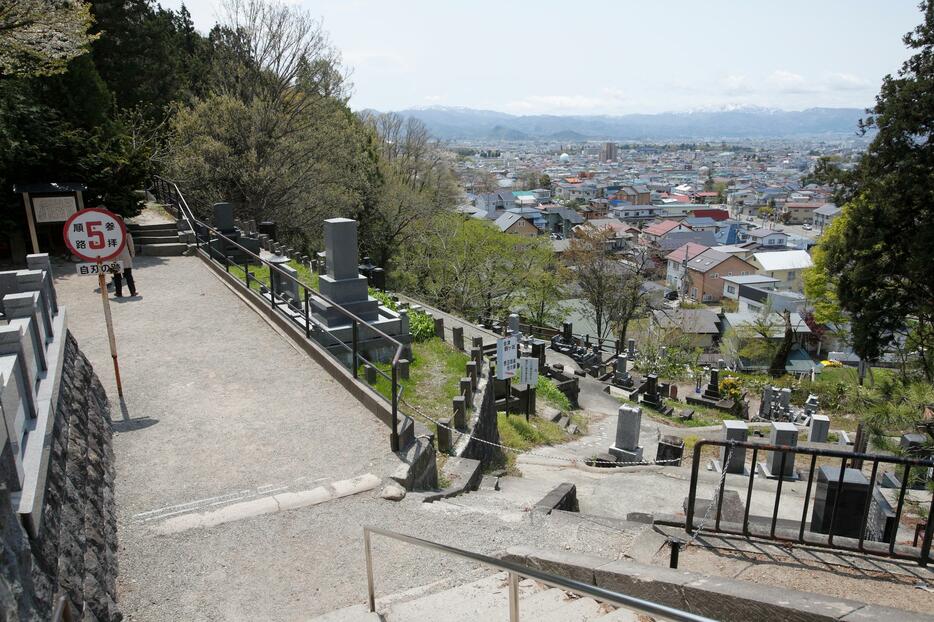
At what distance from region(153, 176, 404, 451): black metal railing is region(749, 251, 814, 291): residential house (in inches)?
2399

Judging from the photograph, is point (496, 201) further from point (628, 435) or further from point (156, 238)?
point (628, 435)

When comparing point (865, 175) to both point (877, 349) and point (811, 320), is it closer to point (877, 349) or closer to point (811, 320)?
point (877, 349)

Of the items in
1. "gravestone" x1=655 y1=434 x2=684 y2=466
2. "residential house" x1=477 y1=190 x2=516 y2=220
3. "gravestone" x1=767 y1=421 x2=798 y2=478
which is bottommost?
"residential house" x1=477 y1=190 x2=516 y2=220

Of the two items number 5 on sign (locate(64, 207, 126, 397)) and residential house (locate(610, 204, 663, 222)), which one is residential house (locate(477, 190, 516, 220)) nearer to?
residential house (locate(610, 204, 663, 222))

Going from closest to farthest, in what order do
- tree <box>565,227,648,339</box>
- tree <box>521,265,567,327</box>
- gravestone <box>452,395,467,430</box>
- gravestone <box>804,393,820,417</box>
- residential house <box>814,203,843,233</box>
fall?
1. gravestone <box>452,395,467,430</box>
2. gravestone <box>804,393,820,417</box>
3. tree <box>565,227,648,339</box>
4. tree <box>521,265,567,327</box>
5. residential house <box>814,203,843,233</box>

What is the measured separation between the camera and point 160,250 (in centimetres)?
1652

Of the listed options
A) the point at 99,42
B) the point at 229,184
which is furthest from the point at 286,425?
→ the point at 99,42

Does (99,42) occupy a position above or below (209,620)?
above

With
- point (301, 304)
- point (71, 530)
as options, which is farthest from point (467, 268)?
point (71, 530)

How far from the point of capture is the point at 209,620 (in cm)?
426

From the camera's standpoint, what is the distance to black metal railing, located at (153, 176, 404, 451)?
7.24 metres

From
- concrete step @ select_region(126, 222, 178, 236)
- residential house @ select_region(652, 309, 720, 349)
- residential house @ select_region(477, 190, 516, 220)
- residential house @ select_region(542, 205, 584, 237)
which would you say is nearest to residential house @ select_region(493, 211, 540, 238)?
residential house @ select_region(542, 205, 584, 237)

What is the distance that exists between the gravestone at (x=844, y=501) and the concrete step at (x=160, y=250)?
15826 millimetres

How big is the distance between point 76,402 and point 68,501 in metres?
1.99
